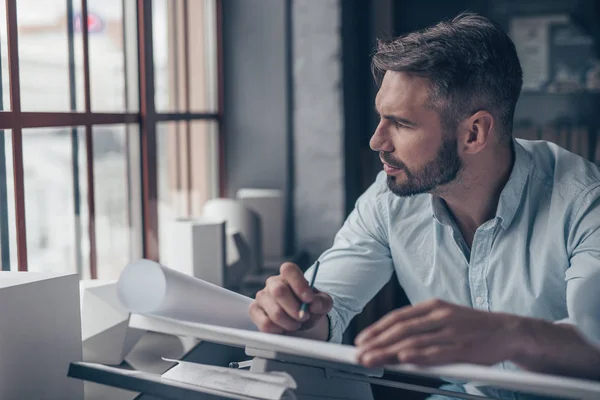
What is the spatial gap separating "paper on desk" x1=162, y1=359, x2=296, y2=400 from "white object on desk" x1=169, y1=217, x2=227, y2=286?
845mm

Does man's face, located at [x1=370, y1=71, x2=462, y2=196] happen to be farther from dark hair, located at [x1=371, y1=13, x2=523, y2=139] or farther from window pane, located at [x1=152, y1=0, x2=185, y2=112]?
window pane, located at [x1=152, y1=0, x2=185, y2=112]

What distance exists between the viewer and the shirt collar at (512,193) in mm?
1295

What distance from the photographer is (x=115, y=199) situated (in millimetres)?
1823

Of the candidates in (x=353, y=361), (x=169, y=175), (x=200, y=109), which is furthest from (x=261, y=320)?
(x=200, y=109)

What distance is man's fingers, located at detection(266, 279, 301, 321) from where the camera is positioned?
3.30 feet

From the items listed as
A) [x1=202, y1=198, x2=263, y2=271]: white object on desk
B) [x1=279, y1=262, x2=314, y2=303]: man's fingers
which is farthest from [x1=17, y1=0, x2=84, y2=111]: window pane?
[x1=279, y1=262, x2=314, y2=303]: man's fingers

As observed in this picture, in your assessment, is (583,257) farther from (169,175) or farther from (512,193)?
(169,175)

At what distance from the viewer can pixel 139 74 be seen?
6.15 ft

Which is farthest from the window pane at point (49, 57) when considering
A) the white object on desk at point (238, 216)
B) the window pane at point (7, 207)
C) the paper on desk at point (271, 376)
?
the paper on desk at point (271, 376)

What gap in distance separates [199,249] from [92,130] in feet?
1.29

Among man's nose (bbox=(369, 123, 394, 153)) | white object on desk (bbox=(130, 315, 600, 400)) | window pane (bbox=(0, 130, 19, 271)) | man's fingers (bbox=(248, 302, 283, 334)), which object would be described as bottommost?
man's fingers (bbox=(248, 302, 283, 334))

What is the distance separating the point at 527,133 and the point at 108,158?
176cm

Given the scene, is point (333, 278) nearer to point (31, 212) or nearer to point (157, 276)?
point (157, 276)

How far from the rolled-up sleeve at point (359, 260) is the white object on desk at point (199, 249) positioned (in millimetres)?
399
